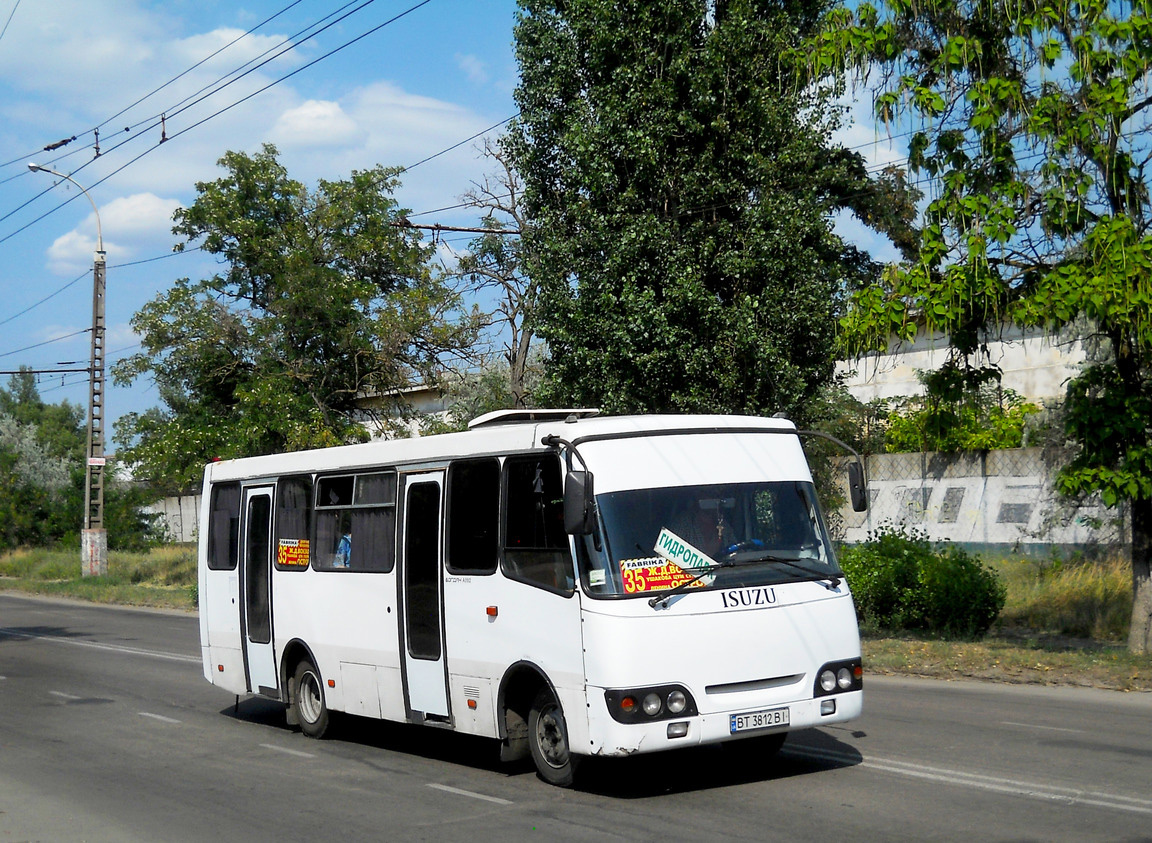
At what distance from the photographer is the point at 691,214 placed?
1905cm

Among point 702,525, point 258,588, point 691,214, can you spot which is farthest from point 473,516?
point 691,214

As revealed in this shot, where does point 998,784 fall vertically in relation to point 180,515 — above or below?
below

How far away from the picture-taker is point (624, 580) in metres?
8.27

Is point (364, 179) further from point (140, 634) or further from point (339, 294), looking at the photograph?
point (140, 634)

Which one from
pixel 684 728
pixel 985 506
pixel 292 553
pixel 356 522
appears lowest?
pixel 684 728

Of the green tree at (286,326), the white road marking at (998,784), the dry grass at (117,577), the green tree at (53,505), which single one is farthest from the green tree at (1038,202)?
the green tree at (53,505)

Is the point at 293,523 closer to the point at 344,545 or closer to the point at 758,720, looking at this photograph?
the point at 344,545

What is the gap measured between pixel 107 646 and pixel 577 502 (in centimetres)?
1661

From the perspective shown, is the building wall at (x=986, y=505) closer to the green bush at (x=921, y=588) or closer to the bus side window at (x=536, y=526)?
the green bush at (x=921, y=588)

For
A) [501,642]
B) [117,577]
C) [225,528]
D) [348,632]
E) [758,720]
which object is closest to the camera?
[758,720]

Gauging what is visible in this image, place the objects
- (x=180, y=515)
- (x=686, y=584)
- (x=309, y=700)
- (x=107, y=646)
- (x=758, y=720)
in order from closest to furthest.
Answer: (x=758, y=720), (x=686, y=584), (x=309, y=700), (x=107, y=646), (x=180, y=515)

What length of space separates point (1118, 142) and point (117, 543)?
4417cm

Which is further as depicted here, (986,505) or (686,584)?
(986,505)

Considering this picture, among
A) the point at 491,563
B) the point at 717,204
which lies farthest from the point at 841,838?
the point at 717,204
